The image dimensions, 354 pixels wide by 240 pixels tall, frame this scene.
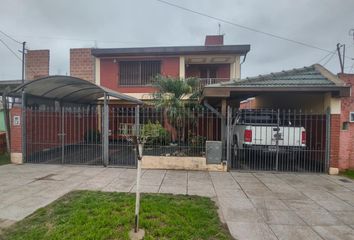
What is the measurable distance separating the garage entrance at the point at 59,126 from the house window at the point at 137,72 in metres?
3.73

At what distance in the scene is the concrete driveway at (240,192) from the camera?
12.9ft

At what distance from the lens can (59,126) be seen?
1122 cm

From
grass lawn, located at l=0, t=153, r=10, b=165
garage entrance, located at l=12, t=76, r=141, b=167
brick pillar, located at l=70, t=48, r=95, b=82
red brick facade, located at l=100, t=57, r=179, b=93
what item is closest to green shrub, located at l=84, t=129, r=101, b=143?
garage entrance, located at l=12, t=76, r=141, b=167

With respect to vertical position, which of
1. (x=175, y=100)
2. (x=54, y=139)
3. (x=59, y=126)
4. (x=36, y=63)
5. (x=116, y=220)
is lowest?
(x=116, y=220)

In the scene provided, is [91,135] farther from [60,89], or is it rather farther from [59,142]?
[60,89]

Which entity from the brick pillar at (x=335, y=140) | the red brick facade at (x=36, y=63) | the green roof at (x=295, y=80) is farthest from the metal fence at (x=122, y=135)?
the red brick facade at (x=36, y=63)

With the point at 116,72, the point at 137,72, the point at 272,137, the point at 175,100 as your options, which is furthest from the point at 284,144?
the point at 116,72

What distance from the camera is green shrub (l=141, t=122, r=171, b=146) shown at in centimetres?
1045

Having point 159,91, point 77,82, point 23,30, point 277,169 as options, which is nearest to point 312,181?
point 277,169

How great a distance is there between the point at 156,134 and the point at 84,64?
31.0 feet

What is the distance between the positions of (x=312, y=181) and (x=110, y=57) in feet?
44.4

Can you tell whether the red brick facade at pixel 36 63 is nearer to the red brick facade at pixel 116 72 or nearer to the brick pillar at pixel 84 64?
the brick pillar at pixel 84 64

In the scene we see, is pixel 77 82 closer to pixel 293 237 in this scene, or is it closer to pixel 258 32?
pixel 293 237

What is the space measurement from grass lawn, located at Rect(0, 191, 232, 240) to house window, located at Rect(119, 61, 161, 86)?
11.6 m
